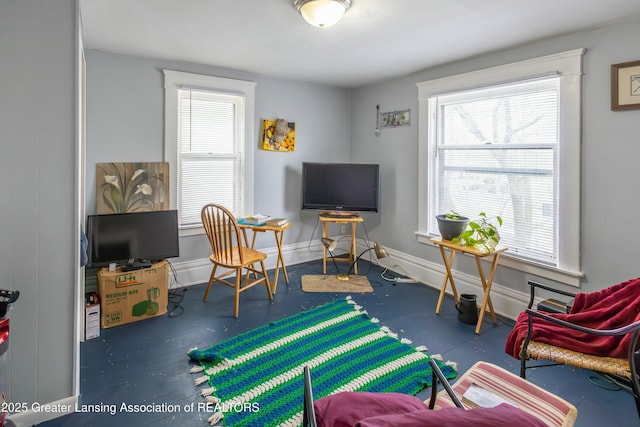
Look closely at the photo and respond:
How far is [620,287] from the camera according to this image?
2.02m

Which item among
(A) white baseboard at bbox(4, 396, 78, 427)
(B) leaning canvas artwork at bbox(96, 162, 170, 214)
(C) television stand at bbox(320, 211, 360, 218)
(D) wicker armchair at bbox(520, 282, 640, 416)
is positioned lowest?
(A) white baseboard at bbox(4, 396, 78, 427)

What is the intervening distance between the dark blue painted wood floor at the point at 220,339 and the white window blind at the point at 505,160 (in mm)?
881

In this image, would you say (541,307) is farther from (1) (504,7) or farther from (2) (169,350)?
(2) (169,350)

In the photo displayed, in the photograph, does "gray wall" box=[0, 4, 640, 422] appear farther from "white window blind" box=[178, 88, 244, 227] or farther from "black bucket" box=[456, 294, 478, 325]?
"black bucket" box=[456, 294, 478, 325]

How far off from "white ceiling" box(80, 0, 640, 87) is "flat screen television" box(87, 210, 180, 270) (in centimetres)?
151

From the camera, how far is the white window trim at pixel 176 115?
353 centimetres

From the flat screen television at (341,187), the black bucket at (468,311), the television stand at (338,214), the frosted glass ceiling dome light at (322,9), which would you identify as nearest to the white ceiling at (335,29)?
the frosted glass ceiling dome light at (322,9)

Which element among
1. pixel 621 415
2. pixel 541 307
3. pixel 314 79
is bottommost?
pixel 621 415

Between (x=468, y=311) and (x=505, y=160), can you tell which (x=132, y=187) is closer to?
(x=468, y=311)

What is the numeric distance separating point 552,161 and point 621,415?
5.85ft

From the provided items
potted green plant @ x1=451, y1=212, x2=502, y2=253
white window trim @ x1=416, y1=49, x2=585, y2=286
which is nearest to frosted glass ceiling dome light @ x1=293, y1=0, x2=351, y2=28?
white window trim @ x1=416, y1=49, x2=585, y2=286

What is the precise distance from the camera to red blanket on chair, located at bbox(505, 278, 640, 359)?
6.03ft

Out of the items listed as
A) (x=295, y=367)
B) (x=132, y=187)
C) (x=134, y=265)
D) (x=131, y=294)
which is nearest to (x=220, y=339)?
(x=295, y=367)

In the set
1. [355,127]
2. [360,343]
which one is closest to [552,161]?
[360,343]
